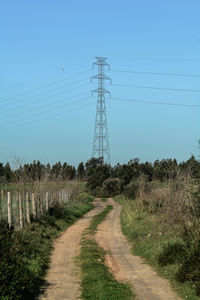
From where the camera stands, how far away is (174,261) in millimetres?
12484

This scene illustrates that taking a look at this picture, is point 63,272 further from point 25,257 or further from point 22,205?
point 22,205

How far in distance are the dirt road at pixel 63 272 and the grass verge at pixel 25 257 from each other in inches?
10.4

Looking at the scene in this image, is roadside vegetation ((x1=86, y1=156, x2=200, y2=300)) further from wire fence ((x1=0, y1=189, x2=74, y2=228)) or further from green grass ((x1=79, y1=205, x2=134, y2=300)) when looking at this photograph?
wire fence ((x1=0, y1=189, x2=74, y2=228))

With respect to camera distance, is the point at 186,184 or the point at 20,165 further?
the point at 20,165

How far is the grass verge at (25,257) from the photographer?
9156 millimetres

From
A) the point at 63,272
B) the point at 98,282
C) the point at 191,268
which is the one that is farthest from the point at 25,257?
the point at 191,268

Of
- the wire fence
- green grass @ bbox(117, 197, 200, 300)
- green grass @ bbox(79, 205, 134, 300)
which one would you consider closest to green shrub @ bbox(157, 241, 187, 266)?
green grass @ bbox(117, 197, 200, 300)

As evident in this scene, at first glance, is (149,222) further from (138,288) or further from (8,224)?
(138,288)

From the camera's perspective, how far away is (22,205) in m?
19.4

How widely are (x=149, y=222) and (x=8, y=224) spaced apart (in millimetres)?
8668

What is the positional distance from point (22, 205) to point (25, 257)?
259 inches

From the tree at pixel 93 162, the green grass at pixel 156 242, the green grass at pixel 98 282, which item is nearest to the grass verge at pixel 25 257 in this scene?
the green grass at pixel 98 282

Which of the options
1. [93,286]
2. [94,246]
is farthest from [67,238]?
[93,286]

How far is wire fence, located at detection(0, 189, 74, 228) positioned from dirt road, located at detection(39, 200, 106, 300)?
1990 mm
